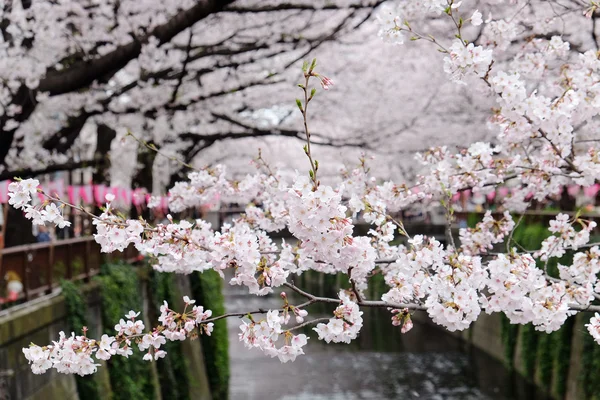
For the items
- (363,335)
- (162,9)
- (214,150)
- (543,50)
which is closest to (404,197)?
(543,50)

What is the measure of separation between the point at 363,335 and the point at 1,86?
69.9 ft

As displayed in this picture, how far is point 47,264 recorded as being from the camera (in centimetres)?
931

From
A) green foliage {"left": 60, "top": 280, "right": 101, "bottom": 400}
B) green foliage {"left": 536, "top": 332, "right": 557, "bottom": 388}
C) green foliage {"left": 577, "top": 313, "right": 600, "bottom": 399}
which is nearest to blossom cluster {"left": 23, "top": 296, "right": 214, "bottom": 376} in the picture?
green foliage {"left": 60, "top": 280, "right": 101, "bottom": 400}

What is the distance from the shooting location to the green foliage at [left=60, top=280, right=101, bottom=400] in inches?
372

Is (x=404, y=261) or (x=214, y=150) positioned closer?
(x=404, y=261)

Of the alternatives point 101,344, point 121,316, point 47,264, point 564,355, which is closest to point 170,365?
point 121,316

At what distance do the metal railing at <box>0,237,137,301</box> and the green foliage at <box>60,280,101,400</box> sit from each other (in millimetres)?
232

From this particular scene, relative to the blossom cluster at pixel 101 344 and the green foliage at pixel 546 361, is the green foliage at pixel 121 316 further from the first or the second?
the green foliage at pixel 546 361

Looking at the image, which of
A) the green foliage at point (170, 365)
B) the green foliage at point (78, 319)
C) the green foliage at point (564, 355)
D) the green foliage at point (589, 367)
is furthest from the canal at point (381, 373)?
the green foliage at point (78, 319)

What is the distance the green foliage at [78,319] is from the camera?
31.0 feet

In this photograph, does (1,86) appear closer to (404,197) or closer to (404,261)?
(404,197)

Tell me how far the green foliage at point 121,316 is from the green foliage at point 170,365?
5.59 ft

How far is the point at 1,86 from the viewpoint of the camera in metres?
8.52

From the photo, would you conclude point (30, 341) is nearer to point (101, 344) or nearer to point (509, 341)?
point (101, 344)
